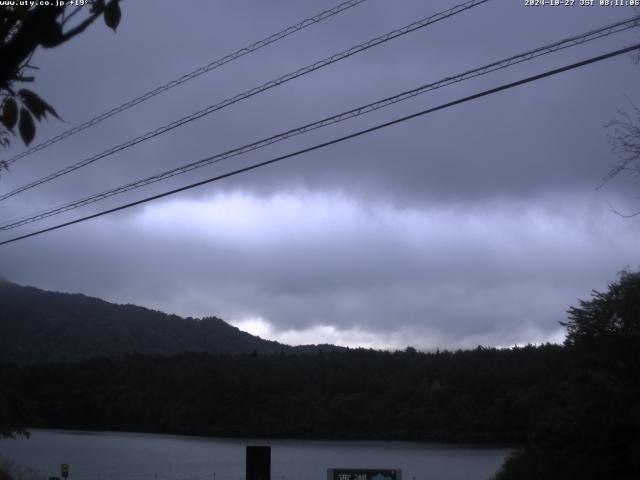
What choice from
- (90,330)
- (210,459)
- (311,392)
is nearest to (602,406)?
(210,459)

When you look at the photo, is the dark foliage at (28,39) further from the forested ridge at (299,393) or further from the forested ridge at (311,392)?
the forested ridge at (299,393)

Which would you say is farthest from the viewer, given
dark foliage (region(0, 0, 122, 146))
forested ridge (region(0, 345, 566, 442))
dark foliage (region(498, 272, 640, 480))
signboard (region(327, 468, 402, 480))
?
forested ridge (region(0, 345, 566, 442))

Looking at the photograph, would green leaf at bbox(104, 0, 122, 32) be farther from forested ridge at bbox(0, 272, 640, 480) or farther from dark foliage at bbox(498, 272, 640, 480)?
forested ridge at bbox(0, 272, 640, 480)

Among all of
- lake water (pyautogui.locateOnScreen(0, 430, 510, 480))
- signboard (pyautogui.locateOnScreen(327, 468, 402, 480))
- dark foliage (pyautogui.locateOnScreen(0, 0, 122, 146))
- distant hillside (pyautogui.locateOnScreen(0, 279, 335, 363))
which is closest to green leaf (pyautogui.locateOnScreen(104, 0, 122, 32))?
dark foliage (pyautogui.locateOnScreen(0, 0, 122, 146))

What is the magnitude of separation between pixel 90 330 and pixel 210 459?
51.2 metres

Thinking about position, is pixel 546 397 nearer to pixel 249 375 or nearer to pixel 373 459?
pixel 373 459

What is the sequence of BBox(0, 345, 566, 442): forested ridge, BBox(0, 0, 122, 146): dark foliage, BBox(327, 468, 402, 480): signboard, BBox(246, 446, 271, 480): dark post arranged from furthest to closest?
BBox(0, 345, 566, 442): forested ridge
BBox(327, 468, 402, 480): signboard
BBox(246, 446, 271, 480): dark post
BBox(0, 0, 122, 146): dark foliage

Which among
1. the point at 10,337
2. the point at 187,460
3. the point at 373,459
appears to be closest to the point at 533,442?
the point at 373,459

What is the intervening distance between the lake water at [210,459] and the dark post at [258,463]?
22584 mm

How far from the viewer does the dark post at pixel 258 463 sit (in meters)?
15.7

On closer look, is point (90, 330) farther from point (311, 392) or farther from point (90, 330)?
point (311, 392)

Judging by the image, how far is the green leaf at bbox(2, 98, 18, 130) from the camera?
367cm

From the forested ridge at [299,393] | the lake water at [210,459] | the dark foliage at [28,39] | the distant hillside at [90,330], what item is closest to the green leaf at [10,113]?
the dark foliage at [28,39]

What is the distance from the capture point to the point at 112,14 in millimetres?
3783
